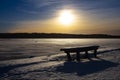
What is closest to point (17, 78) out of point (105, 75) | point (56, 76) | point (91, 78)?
point (56, 76)

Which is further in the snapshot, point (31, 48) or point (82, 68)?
point (31, 48)

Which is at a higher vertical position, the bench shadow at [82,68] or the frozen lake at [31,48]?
the bench shadow at [82,68]

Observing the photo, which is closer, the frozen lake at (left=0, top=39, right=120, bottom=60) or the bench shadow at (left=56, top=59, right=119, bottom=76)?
the bench shadow at (left=56, top=59, right=119, bottom=76)

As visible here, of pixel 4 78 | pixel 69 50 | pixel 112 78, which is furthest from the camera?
pixel 69 50

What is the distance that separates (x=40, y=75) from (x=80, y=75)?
1.79m

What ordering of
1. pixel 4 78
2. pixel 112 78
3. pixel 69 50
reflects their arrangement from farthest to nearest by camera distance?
pixel 69 50 < pixel 4 78 < pixel 112 78

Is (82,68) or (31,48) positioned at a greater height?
(82,68)

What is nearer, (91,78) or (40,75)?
(91,78)

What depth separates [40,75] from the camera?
9.64 m

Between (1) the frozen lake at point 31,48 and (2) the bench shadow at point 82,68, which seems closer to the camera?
(2) the bench shadow at point 82,68

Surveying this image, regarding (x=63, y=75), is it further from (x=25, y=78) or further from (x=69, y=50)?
(x=69, y=50)

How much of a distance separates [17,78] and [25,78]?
352 millimetres

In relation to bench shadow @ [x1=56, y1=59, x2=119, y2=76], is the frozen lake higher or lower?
lower

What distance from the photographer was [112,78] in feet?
28.4
